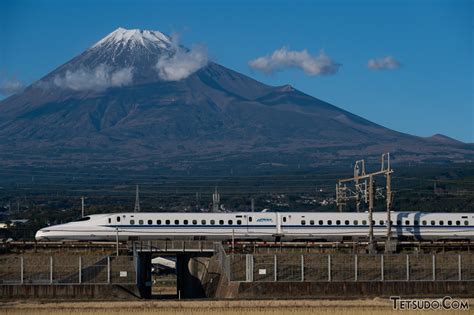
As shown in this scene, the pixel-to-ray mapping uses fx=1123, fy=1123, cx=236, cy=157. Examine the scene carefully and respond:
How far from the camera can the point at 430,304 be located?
50.5 metres

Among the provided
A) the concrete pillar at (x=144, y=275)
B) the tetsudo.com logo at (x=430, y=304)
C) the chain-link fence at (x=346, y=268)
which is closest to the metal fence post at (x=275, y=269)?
the chain-link fence at (x=346, y=268)

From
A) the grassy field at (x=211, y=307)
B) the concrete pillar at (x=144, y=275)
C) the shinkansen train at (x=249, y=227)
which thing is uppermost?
the shinkansen train at (x=249, y=227)

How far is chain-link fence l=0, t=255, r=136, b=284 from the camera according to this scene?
189 feet

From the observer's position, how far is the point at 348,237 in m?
80.2

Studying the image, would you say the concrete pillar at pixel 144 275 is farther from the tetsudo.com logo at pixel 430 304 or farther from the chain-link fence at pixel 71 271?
the tetsudo.com logo at pixel 430 304

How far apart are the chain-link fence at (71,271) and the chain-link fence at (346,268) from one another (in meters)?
5.55

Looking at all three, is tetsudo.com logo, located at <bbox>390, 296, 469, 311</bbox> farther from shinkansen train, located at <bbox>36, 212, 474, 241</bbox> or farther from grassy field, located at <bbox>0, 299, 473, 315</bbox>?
shinkansen train, located at <bbox>36, 212, 474, 241</bbox>

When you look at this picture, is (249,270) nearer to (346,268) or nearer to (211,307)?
(346,268)

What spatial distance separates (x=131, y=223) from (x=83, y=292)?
22142mm

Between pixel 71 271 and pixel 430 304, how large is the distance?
62.4 ft

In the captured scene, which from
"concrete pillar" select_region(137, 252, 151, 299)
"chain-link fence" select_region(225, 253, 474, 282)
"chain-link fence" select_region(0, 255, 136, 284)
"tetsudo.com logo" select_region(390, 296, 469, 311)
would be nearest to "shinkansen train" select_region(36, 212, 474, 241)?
"concrete pillar" select_region(137, 252, 151, 299)

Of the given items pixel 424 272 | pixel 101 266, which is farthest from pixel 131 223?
pixel 424 272

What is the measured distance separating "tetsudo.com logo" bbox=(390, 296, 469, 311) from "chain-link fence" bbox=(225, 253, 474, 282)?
5827mm

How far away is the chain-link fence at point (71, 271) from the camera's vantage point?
57.6 metres
